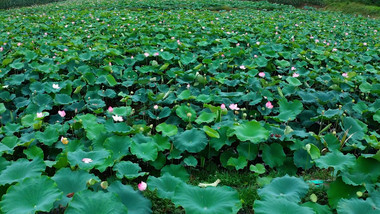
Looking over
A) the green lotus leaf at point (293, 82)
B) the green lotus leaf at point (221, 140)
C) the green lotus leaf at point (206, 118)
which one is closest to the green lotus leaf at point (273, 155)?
the green lotus leaf at point (221, 140)

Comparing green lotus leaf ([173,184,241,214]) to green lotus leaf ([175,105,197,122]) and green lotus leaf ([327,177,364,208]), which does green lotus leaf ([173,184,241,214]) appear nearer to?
green lotus leaf ([327,177,364,208])

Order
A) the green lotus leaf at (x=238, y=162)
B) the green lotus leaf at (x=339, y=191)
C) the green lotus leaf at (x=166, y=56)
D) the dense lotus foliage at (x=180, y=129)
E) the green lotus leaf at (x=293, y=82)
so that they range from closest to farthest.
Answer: the dense lotus foliage at (x=180, y=129) → the green lotus leaf at (x=339, y=191) → the green lotus leaf at (x=238, y=162) → the green lotus leaf at (x=293, y=82) → the green lotus leaf at (x=166, y=56)

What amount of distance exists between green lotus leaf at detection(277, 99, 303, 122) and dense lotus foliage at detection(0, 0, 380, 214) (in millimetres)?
10

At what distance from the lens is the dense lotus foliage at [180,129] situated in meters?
1.62

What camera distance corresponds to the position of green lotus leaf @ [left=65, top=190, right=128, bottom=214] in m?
1.41

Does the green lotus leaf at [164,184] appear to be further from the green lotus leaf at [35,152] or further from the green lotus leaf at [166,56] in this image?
the green lotus leaf at [166,56]

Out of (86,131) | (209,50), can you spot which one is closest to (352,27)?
(209,50)

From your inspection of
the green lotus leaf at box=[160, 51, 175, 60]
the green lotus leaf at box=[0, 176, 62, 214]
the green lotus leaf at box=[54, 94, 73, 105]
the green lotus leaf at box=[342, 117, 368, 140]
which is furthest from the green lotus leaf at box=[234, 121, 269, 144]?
the green lotus leaf at box=[160, 51, 175, 60]

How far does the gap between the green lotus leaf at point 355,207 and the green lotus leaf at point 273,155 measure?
0.65 meters

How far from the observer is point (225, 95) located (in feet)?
9.86

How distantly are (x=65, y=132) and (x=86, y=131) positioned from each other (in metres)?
0.18

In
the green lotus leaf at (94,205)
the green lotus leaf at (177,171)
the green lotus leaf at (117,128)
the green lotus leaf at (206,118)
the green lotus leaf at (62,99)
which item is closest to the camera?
the green lotus leaf at (94,205)

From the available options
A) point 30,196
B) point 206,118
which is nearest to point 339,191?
point 206,118

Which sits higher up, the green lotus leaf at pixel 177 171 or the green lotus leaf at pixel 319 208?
the green lotus leaf at pixel 319 208
